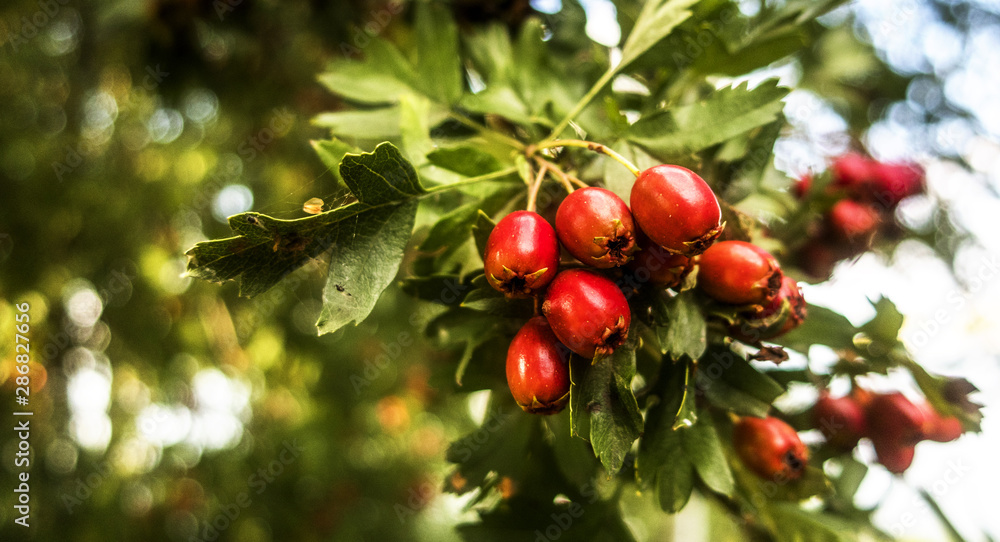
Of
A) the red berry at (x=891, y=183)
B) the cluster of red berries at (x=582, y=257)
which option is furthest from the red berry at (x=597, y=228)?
the red berry at (x=891, y=183)

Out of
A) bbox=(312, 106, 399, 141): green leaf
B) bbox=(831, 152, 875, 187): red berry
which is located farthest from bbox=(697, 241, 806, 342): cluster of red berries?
bbox=(831, 152, 875, 187): red berry

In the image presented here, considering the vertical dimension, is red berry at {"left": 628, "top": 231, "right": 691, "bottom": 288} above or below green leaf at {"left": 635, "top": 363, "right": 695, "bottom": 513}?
above

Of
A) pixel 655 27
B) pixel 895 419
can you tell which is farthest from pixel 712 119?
pixel 895 419

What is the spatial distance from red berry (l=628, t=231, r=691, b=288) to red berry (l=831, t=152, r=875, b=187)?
1.21m

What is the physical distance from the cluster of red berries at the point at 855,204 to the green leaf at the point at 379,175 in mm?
1235

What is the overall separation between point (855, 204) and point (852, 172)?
172mm

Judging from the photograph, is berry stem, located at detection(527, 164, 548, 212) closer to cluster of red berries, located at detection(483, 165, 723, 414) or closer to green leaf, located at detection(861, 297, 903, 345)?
cluster of red berries, located at detection(483, 165, 723, 414)

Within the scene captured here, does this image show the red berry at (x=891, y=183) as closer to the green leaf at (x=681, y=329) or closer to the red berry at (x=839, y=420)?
the red berry at (x=839, y=420)

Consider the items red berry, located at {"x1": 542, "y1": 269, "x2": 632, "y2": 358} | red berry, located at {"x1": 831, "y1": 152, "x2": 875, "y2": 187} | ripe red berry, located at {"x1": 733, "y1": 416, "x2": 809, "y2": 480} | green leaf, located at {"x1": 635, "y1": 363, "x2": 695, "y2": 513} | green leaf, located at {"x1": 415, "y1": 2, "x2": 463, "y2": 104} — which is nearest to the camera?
red berry, located at {"x1": 542, "y1": 269, "x2": 632, "y2": 358}

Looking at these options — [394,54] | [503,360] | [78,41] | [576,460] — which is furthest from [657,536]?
[78,41]

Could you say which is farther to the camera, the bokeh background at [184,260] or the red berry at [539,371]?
the bokeh background at [184,260]

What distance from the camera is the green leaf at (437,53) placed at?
1417mm

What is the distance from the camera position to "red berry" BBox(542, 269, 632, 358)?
772 millimetres

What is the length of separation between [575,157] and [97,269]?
271cm
